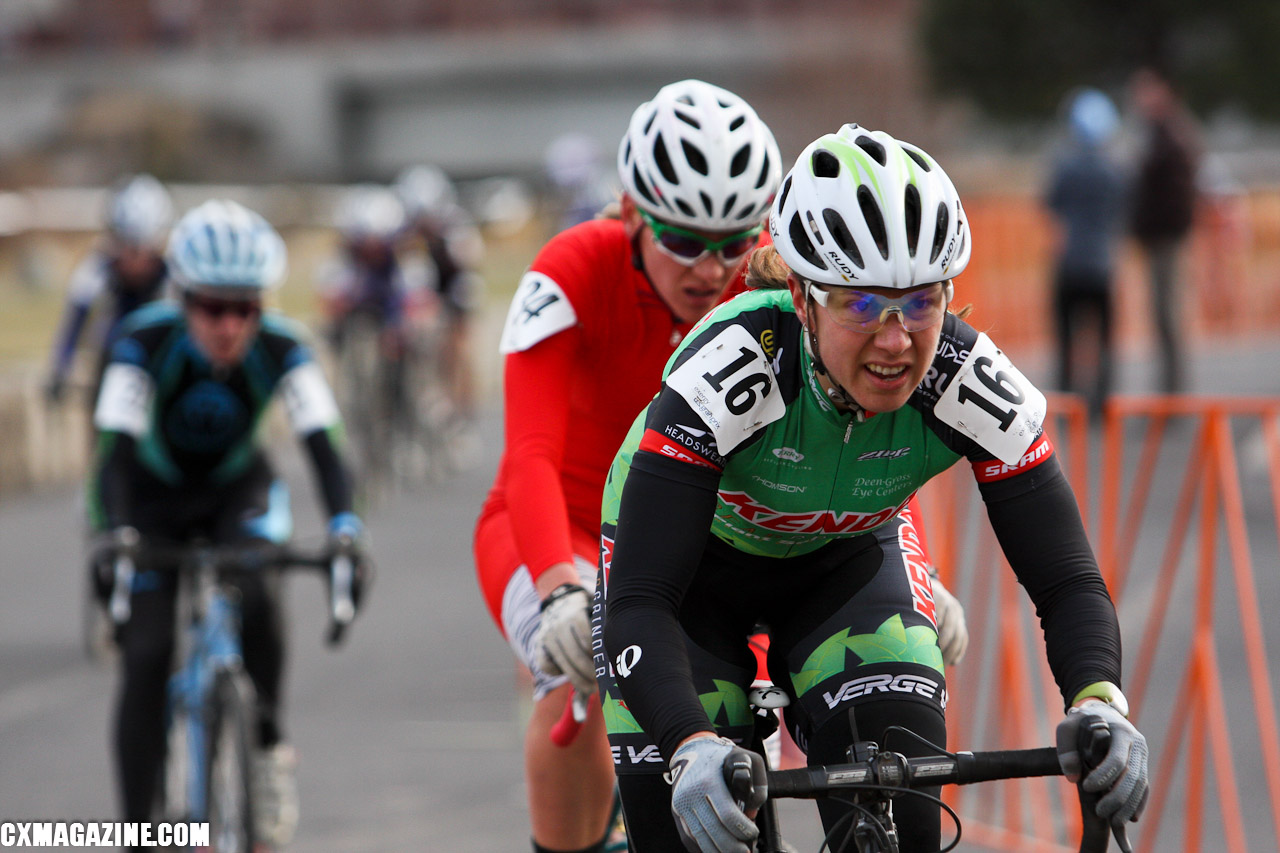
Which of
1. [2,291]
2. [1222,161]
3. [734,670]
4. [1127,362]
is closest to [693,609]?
[734,670]

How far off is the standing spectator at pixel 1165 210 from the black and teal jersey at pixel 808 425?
11.6 m

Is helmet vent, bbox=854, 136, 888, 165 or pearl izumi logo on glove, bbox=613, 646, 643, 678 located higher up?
helmet vent, bbox=854, 136, 888, 165

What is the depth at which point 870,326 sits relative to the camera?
301cm

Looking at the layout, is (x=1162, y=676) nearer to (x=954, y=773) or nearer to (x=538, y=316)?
(x=538, y=316)

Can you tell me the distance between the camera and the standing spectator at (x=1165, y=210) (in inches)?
558

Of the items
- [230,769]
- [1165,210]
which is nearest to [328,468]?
[230,769]

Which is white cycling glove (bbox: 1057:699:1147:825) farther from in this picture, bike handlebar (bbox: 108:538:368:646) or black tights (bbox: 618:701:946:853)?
bike handlebar (bbox: 108:538:368:646)

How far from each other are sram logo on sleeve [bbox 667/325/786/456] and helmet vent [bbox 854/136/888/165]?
0.41m

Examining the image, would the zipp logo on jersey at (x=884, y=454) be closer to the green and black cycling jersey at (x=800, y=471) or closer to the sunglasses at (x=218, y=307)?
the green and black cycling jersey at (x=800, y=471)

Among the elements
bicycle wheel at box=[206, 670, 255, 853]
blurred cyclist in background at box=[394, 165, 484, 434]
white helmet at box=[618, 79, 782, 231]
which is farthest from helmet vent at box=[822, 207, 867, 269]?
blurred cyclist in background at box=[394, 165, 484, 434]

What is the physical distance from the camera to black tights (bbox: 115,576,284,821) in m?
5.30

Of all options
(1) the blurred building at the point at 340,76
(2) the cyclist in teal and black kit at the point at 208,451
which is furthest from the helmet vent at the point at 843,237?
(1) the blurred building at the point at 340,76
